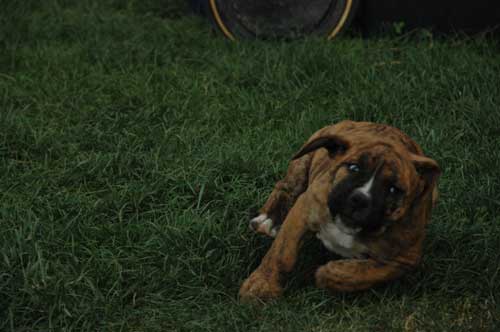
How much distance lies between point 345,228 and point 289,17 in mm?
3290

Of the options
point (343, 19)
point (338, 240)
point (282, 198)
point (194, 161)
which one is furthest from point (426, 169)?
point (343, 19)

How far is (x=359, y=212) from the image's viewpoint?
3266mm

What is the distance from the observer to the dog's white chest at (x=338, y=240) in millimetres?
3428

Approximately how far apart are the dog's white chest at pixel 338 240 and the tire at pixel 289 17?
3070mm

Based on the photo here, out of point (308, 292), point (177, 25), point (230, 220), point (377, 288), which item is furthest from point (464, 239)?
point (177, 25)

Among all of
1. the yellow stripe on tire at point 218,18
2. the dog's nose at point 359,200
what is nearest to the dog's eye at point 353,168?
the dog's nose at point 359,200

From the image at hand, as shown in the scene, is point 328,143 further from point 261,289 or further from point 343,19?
point 343,19

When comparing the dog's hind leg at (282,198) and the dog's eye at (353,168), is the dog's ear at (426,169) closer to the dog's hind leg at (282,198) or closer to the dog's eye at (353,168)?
the dog's eye at (353,168)

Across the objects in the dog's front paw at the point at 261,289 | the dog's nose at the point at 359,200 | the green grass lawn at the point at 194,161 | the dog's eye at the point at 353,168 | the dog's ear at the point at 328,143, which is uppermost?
the dog's ear at the point at 328,143

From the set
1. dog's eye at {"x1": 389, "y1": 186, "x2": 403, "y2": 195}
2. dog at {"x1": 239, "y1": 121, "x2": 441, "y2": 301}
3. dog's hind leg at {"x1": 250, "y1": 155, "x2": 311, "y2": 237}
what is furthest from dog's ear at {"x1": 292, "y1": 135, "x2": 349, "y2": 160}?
dog's hind leg at {"x1": 250, "y1": 155, "x2": 311, "y2": 237}

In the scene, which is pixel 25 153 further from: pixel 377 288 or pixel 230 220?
pixel 377 288

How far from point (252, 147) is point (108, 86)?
1.25 metres

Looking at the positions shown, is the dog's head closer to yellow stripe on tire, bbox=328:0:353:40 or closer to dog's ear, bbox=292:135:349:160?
dog's ear, bbox=292:135:349:160

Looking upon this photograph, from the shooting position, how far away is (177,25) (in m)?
6.84
